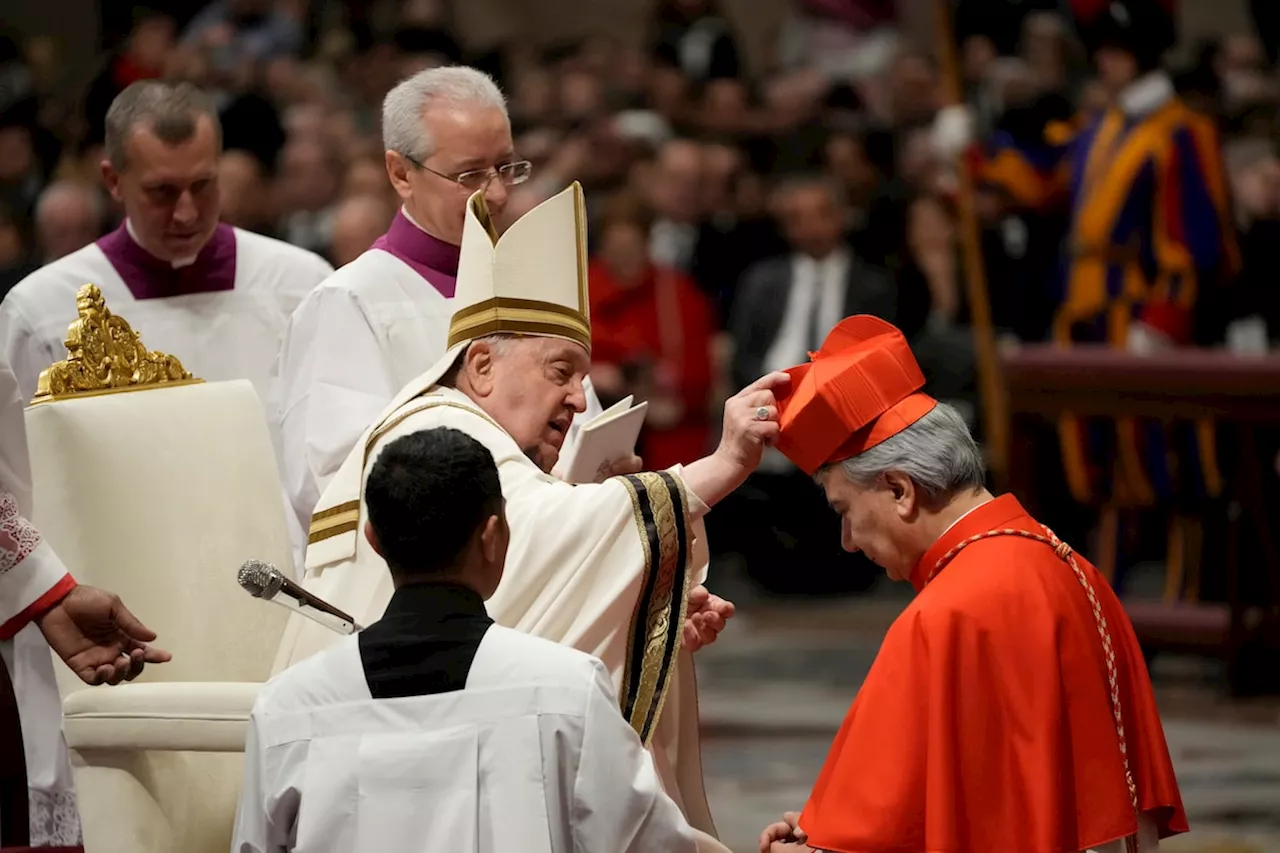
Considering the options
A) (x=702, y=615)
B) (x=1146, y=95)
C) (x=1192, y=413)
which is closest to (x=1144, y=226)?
(x=1146, y=95)

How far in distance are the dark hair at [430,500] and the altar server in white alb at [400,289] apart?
5.28ft

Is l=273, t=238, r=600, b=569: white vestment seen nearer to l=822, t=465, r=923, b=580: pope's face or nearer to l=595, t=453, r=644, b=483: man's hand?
l=595, t=453, r=644, b=483: man's hand

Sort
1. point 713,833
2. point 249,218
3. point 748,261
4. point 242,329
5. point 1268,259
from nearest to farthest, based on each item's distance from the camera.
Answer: point 713,833 < point 242,329 < point 249,218 < point 1268,259 < point 748,261

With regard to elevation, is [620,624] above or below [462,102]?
below

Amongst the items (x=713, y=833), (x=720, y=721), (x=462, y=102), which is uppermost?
(x=462, y=102)

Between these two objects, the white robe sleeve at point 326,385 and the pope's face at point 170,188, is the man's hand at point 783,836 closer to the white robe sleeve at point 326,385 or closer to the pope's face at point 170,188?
→ the white robe sleeve at point 326,385

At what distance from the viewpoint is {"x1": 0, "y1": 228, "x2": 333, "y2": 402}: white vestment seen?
5.32 m

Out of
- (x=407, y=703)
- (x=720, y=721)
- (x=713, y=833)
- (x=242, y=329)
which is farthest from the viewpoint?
(x=720, y=721)

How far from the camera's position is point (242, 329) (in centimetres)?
545

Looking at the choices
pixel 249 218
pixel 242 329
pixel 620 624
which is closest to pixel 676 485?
pixel 620 624

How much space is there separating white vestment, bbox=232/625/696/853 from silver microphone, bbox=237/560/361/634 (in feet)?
1.40

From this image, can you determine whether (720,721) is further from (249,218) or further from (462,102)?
(462,102)

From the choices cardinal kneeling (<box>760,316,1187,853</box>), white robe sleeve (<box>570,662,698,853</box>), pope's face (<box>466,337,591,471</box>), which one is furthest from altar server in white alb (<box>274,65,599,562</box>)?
white robe sleeve (<box>570,662,698,853</box>)

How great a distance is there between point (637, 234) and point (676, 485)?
19.5 feet
